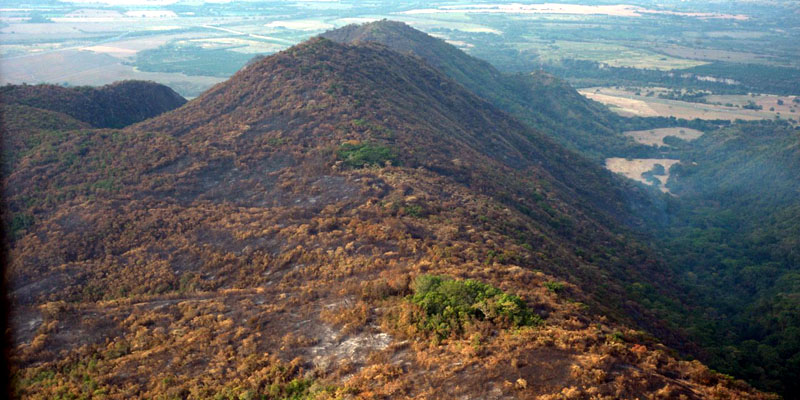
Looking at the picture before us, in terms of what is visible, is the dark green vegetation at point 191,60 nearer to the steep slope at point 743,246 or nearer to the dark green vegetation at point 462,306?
the steep slope at point 743,246

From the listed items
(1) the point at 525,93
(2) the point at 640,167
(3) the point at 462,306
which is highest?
(1) the point at 525,93

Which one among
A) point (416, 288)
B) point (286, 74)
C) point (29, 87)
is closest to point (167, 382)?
point (416, 288)

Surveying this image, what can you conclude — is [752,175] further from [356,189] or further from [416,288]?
[416,288]

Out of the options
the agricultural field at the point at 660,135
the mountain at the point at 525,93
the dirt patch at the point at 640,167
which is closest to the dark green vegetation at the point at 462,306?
the mountain at the point at 525,93

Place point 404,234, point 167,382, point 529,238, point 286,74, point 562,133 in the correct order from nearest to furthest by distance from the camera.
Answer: point 167,382 → point 404,234 → point 529,238 → point 286,74 → point 562,133

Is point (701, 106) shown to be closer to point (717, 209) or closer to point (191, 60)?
point (717, 209)

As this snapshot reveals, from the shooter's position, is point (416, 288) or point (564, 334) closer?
point (564, 334)

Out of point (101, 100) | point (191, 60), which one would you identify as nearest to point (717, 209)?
point (101, 100)
